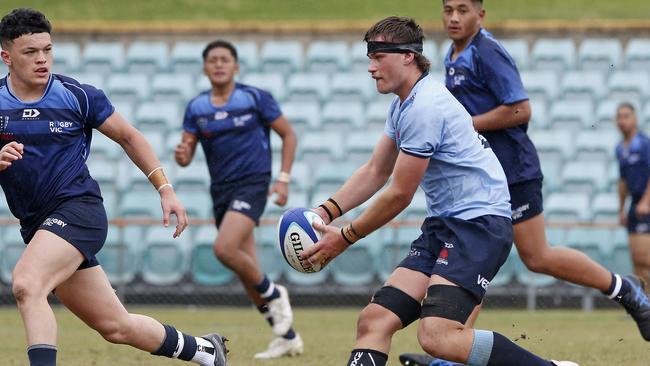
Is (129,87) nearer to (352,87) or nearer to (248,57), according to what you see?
(248,57)

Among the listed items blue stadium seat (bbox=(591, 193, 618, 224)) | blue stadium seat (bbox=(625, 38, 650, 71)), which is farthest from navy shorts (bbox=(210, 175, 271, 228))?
blue stadium seat (bbox=(625, 38, 650, 71))

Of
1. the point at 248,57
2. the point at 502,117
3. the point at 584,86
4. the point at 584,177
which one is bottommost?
the point at 584,177

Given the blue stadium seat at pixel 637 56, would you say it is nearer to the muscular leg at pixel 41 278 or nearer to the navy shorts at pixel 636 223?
the navy shorts at pixel 636 223

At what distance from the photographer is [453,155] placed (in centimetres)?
636

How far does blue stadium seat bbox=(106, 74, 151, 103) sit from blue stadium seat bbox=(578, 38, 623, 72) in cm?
691

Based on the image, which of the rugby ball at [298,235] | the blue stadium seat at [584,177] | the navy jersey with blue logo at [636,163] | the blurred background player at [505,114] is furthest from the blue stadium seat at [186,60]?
the rugby ball at [298,235]

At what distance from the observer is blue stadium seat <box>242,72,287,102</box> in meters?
18.4

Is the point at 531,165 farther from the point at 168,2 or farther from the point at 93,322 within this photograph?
the point at 168,2

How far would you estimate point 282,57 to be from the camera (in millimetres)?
19422

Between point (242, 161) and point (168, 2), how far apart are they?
1622 cm

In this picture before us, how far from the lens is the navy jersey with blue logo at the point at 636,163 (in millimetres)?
14516

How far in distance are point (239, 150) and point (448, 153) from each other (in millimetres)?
4591

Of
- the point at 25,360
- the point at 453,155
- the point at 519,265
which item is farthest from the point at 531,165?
the point at 519,265

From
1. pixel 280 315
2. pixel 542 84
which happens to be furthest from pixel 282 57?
pixel 280 315
